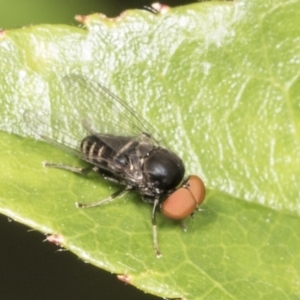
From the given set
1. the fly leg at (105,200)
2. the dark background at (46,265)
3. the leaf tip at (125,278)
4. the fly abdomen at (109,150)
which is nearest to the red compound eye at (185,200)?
the fly leg at (105,200)

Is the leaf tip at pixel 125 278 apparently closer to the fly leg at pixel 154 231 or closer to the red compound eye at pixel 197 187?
the fly leg at pixel 154 231

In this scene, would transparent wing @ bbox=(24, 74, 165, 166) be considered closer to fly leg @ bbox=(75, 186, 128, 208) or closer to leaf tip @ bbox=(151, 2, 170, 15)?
fly leg @ bbox=(75, 186, 128, 208)

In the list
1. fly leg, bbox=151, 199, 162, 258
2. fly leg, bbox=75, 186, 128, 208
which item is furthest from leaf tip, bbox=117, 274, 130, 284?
fly leg, bbox=75, 186, 128, 208

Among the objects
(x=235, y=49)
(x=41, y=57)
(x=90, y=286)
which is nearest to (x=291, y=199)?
(x=235, y=49)

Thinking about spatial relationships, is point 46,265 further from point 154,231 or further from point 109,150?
point 154,231

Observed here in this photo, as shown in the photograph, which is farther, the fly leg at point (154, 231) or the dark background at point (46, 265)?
the dark background at point (46, 265)

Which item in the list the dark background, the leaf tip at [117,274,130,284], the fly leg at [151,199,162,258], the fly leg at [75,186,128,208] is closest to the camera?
the leaf tip at [117,274,130,284]
